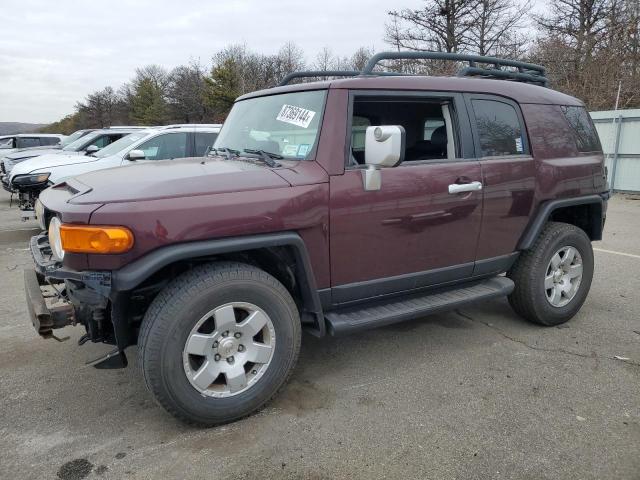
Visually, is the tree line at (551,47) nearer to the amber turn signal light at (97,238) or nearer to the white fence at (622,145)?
the white fence at (622,145)

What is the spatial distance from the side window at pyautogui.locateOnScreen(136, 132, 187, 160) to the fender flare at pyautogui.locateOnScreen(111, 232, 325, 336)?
6.13 metres

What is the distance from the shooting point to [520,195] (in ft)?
12.4

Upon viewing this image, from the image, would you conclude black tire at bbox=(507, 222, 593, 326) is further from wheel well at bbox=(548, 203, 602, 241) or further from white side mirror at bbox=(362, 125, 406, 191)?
white side mirror at bbox=(362, 125, 406, 191)

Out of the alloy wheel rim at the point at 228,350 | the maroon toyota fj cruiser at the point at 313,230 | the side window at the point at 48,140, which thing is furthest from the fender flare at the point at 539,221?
the side window at the point at 48,140

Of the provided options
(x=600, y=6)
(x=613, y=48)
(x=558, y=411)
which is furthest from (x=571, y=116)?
(x=600, y=6)

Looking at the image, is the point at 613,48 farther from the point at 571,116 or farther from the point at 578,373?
the point at 578,373

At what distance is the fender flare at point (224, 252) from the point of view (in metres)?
2.44

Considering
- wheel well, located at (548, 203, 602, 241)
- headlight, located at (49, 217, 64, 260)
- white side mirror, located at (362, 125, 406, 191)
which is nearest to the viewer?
headlight, located at (49, 217, 64, 260)

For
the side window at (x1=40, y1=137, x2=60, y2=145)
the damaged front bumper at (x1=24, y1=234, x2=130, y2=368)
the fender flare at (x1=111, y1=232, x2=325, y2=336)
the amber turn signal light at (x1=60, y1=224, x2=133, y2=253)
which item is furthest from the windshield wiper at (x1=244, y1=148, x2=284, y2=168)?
the side window at (x1=40, y1=137, x2=60, y2=145)

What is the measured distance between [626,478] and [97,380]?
10.4 feet

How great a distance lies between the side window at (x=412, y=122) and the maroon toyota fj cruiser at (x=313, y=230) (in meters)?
0.02

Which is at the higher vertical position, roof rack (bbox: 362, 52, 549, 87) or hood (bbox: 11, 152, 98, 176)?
roof rack (bbox: 362, 52, 549, 87)

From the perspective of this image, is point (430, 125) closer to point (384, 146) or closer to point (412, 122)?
point (412, 122)

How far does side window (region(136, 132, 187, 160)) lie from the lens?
27.6ft
